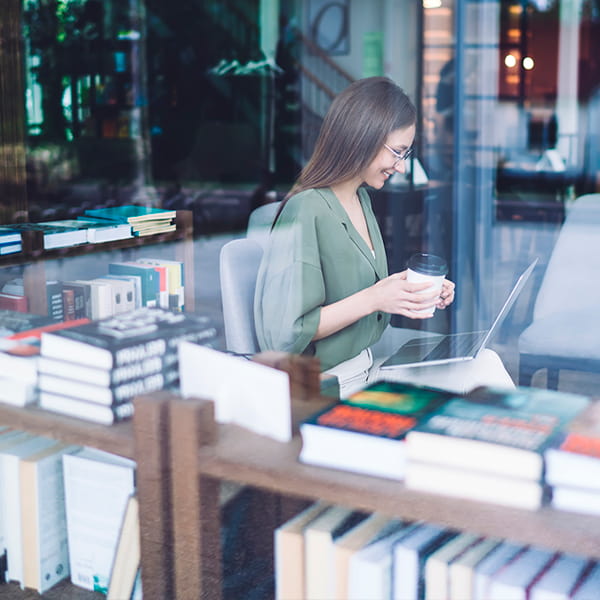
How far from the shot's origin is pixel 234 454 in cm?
92

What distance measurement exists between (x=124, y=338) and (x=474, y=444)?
0.46 metres

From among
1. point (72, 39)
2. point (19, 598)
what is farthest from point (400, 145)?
point (72, 39)

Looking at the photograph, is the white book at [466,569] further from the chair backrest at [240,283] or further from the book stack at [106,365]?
the chair backrest at [240,283]

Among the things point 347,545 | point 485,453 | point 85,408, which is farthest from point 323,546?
point 85,408

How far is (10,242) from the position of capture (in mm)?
2270

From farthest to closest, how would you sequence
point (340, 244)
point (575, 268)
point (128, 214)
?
point (575, 268), point (128, 214), point (340, 244)

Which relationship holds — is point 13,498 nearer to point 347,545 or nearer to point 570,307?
point 347,545

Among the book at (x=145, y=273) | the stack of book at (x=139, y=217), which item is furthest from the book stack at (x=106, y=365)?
the stack of book at (x=139, y=217)

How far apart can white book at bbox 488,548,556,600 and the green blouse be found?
2.69 feet

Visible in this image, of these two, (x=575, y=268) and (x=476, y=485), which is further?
(x=575, y=268)

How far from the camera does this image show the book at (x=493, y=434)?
2.62 ft

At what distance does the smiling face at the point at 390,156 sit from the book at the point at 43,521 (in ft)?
3.46

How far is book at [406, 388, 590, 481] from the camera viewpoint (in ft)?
2.62

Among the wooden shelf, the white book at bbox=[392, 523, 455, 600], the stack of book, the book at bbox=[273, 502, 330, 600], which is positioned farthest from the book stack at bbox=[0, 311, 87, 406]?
the stack of book
